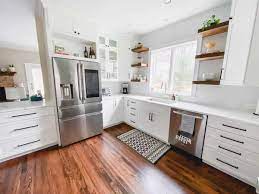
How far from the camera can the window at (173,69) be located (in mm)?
2539

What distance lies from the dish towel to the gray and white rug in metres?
0.57

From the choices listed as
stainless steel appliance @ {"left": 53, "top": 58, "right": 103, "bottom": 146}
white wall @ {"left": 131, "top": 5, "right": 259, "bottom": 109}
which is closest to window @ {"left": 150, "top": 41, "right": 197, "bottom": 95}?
white wall @ {"left": 131, "top": 5, "right": 259, "bottom": 109}

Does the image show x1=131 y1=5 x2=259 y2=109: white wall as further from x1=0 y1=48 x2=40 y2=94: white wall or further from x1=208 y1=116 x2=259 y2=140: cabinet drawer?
x1=0 y1=48 x2=40 y2=94: white wall

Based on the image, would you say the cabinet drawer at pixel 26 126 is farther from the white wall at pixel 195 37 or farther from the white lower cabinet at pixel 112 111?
the white wall at pixel 195 37

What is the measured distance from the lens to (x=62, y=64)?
2.04 metres

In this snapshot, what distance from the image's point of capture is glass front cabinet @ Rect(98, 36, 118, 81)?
2.94 m

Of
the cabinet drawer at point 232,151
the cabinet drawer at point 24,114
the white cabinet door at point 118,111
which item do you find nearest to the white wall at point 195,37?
the cabinet drawer at point 232,151

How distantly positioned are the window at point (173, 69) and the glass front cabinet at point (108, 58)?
107 centimetres

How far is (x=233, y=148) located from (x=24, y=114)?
3234mm

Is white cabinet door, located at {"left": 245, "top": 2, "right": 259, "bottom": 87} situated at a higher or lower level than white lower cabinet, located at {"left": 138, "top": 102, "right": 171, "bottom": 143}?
higher

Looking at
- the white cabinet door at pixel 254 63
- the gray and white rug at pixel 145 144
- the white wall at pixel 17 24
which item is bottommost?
the gray and white rug at pixel 145 144

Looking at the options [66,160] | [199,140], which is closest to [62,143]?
[66,160]

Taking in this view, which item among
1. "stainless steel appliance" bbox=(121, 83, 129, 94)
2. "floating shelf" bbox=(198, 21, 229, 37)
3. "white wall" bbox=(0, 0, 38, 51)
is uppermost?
"white wall" bbox=(0, 0, 38, 51)

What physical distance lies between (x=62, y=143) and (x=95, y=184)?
1.18 meters
